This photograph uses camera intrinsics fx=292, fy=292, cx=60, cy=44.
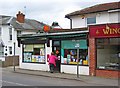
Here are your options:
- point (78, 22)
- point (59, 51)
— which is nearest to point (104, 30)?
point (59, 51)

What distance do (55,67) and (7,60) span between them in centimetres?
972

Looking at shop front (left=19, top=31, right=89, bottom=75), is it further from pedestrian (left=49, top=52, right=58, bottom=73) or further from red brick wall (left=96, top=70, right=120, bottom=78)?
red brick wall (left=96, top=70, right=120, bottom=78)

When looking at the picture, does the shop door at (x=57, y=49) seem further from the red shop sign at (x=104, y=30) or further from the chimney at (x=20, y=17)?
the chimney at (x=20, y=17)

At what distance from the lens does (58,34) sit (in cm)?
2412

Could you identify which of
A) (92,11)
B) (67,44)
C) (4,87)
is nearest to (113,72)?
(67,44)

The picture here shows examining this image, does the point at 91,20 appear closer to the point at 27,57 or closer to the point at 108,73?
the point at 27,57

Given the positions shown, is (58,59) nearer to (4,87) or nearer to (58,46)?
(58,46)

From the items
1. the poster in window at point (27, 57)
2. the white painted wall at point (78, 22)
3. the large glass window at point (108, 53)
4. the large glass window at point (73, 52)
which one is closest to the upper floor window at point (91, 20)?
the white painted wall at point (78, 22)

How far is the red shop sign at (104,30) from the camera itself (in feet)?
66.1

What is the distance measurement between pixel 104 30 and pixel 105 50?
1.58m

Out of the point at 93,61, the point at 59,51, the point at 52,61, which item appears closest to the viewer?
the point at 93,61

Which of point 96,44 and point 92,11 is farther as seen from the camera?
point 92,11

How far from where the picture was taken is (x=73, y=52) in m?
23.6

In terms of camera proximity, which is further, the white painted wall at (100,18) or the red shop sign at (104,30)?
the white painted wall at (100,18)
